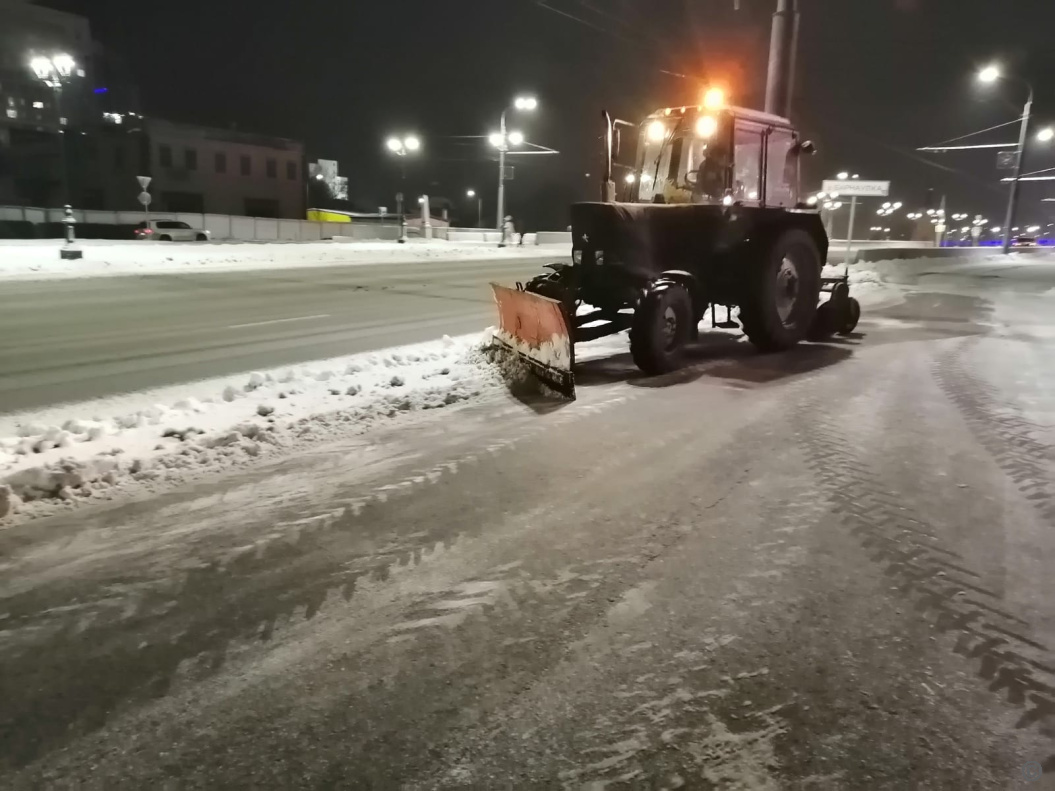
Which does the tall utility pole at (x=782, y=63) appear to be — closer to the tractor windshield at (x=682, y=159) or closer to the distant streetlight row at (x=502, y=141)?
the tractor windshield at (x=682, y=159)

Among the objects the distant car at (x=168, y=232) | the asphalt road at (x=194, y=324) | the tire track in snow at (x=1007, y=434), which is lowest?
the tire track in snow at (x=1007, y=434)

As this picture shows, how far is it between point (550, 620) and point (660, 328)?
5937 mm

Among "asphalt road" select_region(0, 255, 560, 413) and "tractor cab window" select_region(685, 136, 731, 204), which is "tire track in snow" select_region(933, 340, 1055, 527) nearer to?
"tractor cab window" select_region(685, 136, 731, 204)

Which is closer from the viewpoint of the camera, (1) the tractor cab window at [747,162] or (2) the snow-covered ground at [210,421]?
(2) the snow-covered ground at [210,421]

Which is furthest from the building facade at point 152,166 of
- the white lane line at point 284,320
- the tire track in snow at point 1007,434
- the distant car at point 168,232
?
the tire track in snow at point 1007,434

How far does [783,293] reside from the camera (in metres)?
11.6

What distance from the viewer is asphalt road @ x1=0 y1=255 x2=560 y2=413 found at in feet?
30.8

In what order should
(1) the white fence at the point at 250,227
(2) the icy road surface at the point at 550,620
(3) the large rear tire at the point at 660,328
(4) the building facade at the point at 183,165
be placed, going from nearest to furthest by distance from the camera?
1. (2) the icy road surface at the point at 550,620
2. (3) the large rear tire at the point at 660,328
3. (1) the white fence at the point at 250,227
4. (4) the building facade at the point at 183,165

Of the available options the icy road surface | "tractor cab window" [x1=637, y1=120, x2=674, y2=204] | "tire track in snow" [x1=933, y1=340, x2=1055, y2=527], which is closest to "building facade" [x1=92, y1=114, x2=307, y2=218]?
"tractor cab window" [x1=637, y1=120, x2=674, y2=204]

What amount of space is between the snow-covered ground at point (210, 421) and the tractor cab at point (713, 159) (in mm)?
3328

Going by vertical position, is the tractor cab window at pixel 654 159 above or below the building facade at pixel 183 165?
below

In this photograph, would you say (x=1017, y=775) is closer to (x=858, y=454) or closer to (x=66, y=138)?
(x=858, y=454)

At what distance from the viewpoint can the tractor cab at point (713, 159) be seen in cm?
1020

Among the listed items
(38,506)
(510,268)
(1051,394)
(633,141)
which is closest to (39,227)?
(510,268)
